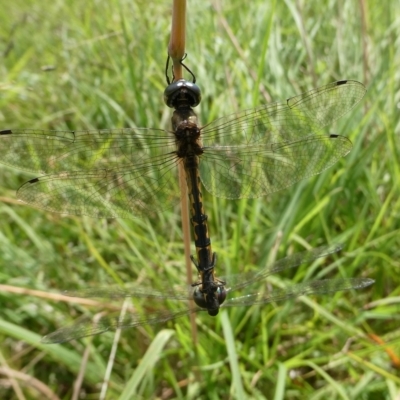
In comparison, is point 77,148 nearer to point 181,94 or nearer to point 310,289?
point 181,94

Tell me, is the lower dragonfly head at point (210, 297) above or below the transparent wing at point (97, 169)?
below

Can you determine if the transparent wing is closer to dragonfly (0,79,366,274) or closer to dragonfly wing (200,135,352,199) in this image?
dragonfly (0,79,366,274)

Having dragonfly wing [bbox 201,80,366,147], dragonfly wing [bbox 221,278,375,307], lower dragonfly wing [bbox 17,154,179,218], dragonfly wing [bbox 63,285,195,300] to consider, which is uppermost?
dragonfly wing [bbox 201,80,366,147]

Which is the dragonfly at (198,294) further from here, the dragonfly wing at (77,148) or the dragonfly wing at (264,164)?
the dragonfly wing at (77,148)

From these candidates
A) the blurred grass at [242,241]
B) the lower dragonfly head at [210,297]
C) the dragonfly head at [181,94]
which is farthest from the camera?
the blurred grass at [242,241]

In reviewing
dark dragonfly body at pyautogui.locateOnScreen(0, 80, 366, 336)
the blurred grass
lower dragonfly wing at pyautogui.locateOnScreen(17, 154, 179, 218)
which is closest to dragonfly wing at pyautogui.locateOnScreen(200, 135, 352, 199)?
dark dragonfly body at pyautogui.locateOnScreen(0, 80, 366, 336)

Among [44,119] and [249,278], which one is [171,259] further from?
[44,119]

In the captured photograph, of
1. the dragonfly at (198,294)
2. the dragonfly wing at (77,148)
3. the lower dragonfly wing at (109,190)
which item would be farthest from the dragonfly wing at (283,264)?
the dragonfly wing at (77,148)
